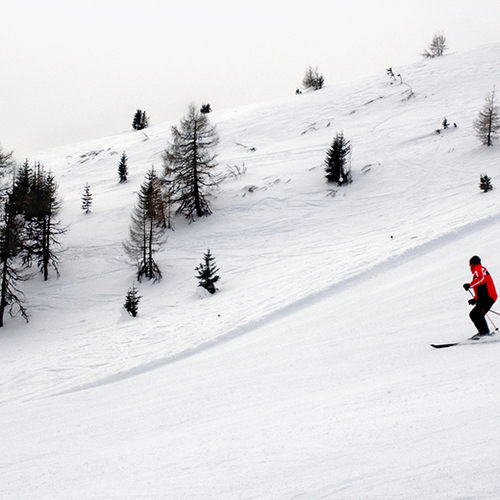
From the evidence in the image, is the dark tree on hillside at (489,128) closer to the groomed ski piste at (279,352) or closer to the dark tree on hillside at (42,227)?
the groomed ski piste at (279,352)

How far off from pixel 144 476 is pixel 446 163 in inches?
1421

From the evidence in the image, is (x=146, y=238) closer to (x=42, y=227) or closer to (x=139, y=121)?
(x=42, y=227)

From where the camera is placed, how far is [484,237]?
16234 millimetres

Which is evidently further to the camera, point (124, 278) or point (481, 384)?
point (124, 278)

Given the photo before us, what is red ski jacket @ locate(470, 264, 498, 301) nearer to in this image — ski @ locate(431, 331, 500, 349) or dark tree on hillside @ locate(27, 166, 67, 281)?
ski @ locate(431, 331, 500, 349)

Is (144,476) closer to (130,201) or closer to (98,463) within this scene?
(98,463)

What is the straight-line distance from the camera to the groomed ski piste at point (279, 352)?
437cm

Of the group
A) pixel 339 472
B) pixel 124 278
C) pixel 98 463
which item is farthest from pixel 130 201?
pixel 339 472

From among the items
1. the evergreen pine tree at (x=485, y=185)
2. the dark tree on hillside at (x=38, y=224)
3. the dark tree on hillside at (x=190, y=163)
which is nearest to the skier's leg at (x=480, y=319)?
the evergreen pine tree at (x=485, y=185)

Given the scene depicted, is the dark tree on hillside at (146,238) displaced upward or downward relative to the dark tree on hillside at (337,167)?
downward

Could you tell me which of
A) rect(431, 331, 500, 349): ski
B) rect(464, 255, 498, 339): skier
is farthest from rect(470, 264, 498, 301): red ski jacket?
rect(431, 331, 500, 349): ski

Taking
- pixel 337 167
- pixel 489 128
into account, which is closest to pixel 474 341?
pixel 337 167

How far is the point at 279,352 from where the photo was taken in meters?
10.4

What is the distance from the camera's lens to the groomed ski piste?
4.37 meters
